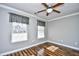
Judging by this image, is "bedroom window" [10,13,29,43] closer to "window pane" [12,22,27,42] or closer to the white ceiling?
"window pane" [12,22,27,42]

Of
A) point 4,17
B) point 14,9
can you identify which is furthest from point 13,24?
point 14,9

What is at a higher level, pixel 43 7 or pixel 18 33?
pixel 43 7

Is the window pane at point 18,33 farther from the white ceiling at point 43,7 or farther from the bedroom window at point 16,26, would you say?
the white ceiling at point 43,7

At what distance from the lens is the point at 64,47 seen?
122 centimetres

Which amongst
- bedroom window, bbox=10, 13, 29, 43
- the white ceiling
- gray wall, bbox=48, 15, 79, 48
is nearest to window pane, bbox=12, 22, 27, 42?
bedroom window, bbox=10, 13, 29, 43

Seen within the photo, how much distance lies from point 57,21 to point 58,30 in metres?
0.18

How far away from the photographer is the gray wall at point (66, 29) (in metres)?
1.03

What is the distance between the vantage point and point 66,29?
40.6 inches

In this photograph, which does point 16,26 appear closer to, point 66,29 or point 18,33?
point 18,33

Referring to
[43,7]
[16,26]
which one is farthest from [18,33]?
[43,7]

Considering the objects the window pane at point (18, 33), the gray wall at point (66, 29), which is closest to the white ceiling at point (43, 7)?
the gray wall at point (66, 29)

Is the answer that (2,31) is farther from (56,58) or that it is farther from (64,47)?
(64,47)

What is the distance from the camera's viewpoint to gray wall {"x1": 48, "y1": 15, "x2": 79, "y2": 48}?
1.03 metres

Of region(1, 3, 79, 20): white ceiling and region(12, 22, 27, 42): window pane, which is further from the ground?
region(1, 3, 79, 20): white ceiling
